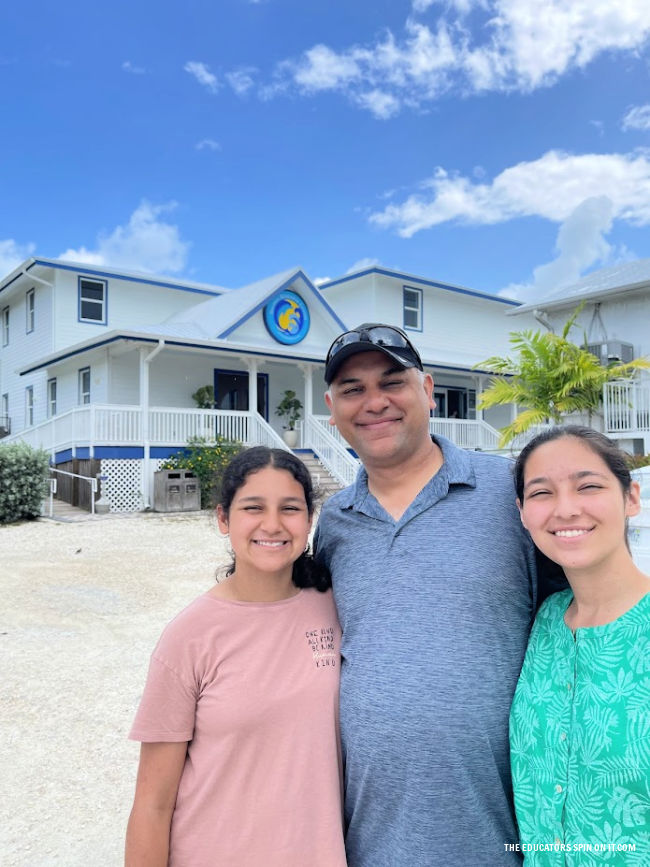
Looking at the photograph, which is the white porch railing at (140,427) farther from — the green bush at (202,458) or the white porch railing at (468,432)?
the white porch railing at (468,432)

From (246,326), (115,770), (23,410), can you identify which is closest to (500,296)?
(246,326)

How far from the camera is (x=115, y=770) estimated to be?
359cm

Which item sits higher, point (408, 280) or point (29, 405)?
point (408, 280)

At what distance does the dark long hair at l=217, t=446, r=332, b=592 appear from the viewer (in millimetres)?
1929

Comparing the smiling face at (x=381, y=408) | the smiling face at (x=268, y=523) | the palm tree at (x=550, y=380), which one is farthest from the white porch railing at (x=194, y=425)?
the smiling face at (x=268, y=523)

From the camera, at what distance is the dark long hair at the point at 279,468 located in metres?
1.93

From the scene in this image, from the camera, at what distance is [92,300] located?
2025cm

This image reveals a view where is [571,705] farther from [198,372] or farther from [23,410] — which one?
[23,410]

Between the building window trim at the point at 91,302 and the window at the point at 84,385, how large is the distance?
6.85 feet

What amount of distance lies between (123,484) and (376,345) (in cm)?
1417

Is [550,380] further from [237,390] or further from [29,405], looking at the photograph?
[29,405]

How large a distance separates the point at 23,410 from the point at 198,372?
8.12 m

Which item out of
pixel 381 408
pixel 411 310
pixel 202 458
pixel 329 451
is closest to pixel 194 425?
pixel 202 458

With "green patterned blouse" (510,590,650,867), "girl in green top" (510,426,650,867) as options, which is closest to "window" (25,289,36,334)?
"girl in green top" (510,426,650,867)
